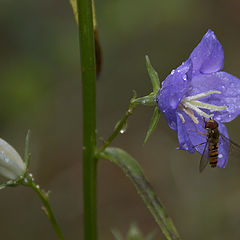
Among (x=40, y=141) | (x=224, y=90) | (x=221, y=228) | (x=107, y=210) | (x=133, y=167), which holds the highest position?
(x=224, y=90)

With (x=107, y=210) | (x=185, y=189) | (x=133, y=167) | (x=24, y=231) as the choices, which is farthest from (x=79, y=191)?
(x=133, y=167)

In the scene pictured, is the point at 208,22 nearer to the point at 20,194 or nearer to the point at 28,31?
the point at 28,31

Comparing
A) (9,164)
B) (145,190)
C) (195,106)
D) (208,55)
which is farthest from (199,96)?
(9,164)

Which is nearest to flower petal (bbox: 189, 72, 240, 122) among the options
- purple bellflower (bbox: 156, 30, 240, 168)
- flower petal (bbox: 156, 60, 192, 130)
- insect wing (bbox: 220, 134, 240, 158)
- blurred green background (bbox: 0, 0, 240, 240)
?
purple bellflower (bbox: 156, 30, 240, 168)

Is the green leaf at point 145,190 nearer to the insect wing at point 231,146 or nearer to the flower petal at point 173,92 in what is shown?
the flower petal at point 173,92

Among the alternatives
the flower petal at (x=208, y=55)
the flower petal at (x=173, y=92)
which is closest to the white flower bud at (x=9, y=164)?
the flower petal at (x=173, y=92)

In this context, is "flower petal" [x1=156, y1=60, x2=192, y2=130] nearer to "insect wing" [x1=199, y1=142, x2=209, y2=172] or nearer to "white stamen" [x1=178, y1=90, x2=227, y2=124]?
"white stamen" [x1=178, y1=90, x2=227, y2=124]
